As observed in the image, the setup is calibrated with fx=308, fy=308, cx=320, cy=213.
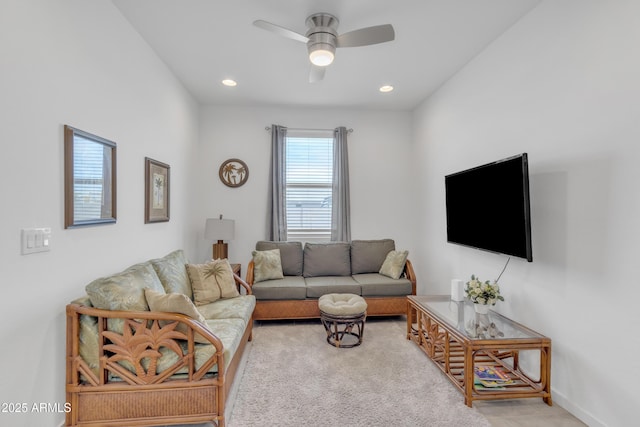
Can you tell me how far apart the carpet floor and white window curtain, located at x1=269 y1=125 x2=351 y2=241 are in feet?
5.73

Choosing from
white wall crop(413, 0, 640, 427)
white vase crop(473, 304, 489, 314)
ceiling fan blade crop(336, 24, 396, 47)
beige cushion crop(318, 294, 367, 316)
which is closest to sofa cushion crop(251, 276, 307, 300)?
beige cushion crop(318, 294, 367, 316)

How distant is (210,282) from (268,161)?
217 cm

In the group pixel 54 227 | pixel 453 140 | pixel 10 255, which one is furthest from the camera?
pixel 453 140

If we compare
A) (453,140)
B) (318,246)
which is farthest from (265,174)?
(453,140)

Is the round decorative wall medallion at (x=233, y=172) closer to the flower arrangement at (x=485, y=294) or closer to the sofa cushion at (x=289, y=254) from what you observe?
the sofa cushion at (x=289, y=254)

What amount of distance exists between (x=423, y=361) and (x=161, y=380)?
208cm

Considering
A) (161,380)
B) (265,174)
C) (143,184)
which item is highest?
(265,174)

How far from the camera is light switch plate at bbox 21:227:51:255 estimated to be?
1509 millimetres

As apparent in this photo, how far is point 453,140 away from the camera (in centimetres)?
357

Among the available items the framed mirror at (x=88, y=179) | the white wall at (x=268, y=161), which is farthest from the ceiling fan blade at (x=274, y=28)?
the white wall at (x=268, y=161)

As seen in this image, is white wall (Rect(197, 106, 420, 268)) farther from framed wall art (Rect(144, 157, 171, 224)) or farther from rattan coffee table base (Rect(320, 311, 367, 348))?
rattan coffee table base (Rect(320, 311, 367, 348))

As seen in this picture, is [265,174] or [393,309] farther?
[265,174]

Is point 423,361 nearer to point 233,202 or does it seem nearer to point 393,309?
point 393,309

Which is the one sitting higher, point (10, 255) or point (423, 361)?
point (10, 255)
